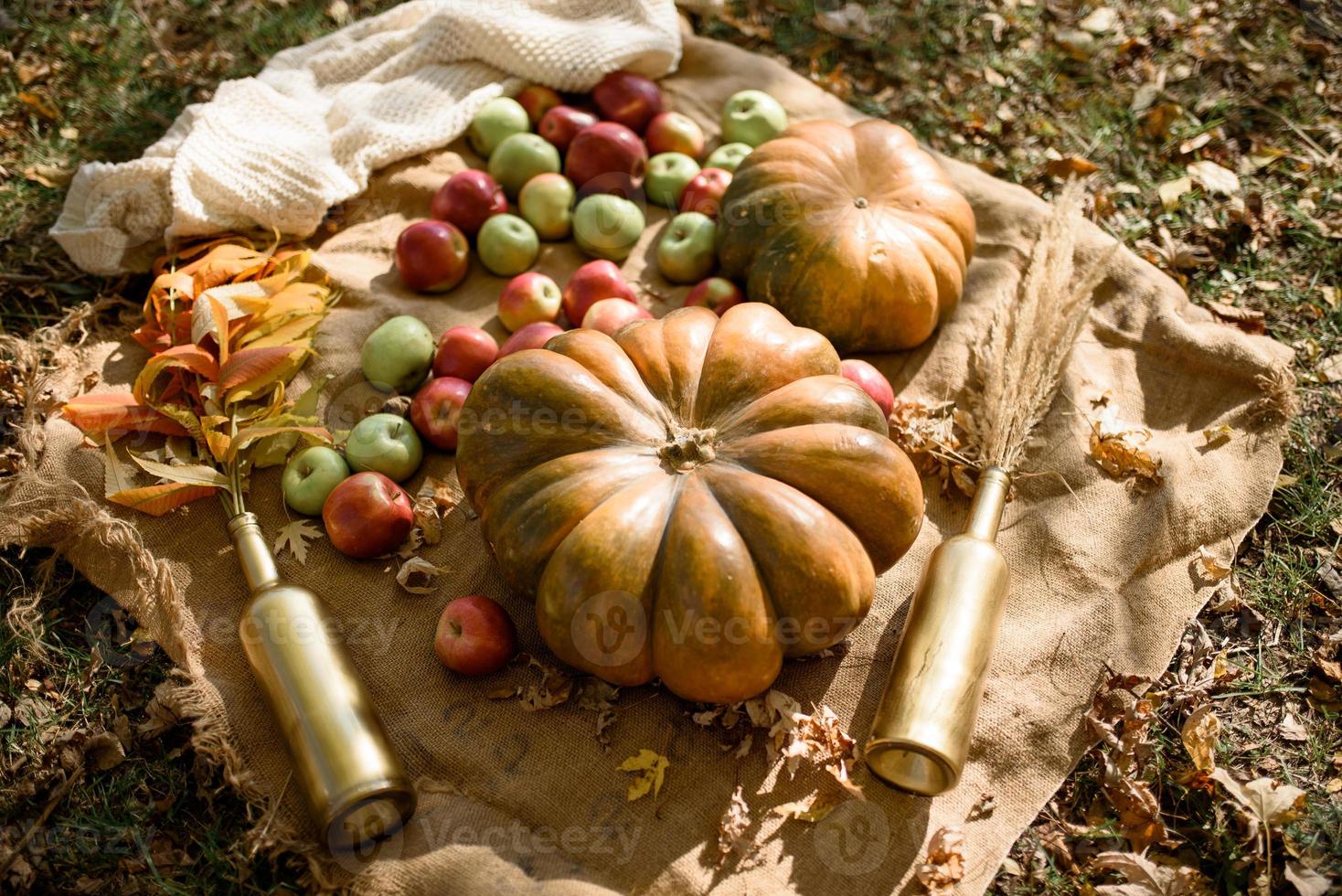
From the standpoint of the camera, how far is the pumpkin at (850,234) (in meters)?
3.87

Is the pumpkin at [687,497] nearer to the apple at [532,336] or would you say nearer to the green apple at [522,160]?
the apple at [532,336]

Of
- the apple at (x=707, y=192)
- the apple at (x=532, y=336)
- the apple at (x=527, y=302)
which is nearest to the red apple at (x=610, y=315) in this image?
the apple at (x=532, y=336)

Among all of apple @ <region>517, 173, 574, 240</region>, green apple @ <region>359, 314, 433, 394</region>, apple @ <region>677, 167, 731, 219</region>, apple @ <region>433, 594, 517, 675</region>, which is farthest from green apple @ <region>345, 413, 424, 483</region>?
apple @ <region>677, 167, 731, 219</region>

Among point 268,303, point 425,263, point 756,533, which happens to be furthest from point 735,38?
point 756,533

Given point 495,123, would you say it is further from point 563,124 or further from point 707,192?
point 707,192

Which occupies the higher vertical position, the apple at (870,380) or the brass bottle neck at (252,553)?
the apple at (870,380)

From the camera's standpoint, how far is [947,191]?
163 inches

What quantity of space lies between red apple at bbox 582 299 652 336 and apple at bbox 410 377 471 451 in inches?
23.1

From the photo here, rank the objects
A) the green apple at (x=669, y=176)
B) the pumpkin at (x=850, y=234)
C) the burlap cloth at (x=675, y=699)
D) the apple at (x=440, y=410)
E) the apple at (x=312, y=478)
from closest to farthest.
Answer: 1. the burlap cloth at (x=675, y=699)
2. the apple at (x=312, y=478)
3. the apple at (x=440, y=410)
4. the pumpkin at (x=850, y=234)
5. the green apple at (x=669, y=176)

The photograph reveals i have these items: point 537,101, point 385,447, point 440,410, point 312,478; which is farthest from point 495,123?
point 312,478

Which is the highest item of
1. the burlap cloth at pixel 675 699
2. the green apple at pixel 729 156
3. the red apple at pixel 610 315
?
the green apple at pixel 729 156

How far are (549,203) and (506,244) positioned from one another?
0.32 m

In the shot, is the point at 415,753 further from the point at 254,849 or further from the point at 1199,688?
the point at 1199,688

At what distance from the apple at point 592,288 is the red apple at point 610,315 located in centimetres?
16
